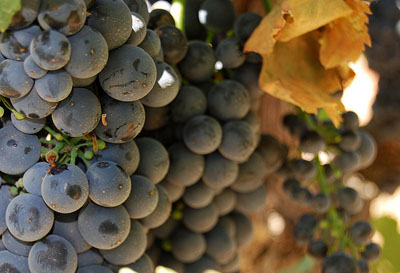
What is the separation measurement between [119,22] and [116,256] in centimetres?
28

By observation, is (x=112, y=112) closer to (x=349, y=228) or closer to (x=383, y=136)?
(x=349, y=228)

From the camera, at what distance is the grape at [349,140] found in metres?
0.89

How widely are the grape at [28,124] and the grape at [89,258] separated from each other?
16 centimetres

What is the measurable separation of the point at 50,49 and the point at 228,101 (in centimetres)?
34

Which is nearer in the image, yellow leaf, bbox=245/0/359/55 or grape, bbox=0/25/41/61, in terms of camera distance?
grape, bbox=0/25/41/61

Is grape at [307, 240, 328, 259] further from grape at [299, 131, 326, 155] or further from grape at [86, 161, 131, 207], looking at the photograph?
grape at [86, 161, 131, 207]

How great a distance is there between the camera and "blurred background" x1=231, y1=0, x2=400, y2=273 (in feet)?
3.77

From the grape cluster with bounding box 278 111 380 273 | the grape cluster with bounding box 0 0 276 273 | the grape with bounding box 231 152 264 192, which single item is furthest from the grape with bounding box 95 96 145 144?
the grape cluster with bounding box 278 111 380 273

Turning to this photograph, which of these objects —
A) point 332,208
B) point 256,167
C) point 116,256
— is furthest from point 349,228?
point 116,256

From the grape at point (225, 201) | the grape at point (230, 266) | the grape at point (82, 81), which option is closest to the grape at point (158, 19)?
the grape at point (82, 81)

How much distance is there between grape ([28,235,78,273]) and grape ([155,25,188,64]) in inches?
11.8

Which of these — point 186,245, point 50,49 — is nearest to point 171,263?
point 186,245

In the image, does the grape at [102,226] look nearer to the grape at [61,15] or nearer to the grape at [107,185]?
the grape at [107,185]

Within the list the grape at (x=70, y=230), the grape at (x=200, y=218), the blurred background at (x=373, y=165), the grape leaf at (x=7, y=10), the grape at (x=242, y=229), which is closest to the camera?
the grape leaf at (x=7, y=10)
